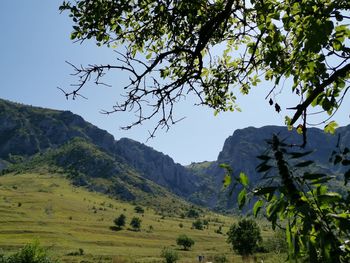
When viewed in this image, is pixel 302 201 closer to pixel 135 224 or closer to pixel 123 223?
pixel 123 223

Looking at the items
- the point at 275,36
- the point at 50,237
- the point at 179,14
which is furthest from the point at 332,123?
the point at 50,237

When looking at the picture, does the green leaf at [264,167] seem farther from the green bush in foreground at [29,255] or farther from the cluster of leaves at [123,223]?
the cluster of leaves at [123,223]

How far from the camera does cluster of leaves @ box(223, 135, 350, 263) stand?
71.6 inches

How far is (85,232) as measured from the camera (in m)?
130

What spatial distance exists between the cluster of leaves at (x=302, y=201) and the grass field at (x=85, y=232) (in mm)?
79571

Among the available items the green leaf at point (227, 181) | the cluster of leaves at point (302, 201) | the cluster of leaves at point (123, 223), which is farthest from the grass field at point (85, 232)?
the cluster of leaves at point (302, 201)

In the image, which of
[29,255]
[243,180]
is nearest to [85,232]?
[29,255]

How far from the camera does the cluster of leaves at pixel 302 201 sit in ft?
5.97

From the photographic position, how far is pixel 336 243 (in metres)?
1.84

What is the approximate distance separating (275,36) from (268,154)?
2273mm

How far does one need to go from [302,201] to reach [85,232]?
441ft

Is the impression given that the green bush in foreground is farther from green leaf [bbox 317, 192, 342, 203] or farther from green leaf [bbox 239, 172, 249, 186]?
green leaf [bbox 317, 192, 342, 203]

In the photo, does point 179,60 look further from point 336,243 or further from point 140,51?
point 336,243

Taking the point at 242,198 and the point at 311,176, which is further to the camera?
the point at 242,198
